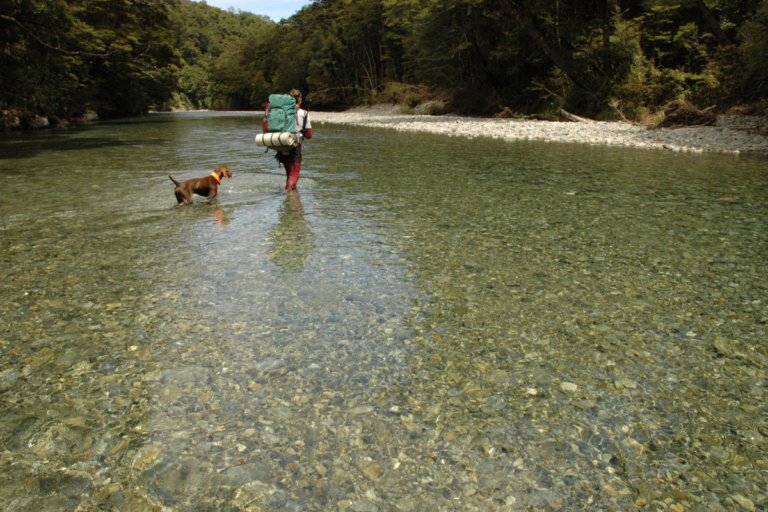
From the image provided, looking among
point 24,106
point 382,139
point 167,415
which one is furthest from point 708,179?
point 24,106

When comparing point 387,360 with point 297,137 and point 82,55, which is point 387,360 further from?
point 82,55

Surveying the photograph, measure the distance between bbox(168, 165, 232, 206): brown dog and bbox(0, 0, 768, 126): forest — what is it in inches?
573

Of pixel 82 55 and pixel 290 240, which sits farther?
pixel 82 55

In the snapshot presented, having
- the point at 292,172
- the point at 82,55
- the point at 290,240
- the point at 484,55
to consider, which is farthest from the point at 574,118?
the point at 82,55

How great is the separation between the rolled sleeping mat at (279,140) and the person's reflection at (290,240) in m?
1.03

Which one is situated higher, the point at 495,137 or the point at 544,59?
the point at 544,59

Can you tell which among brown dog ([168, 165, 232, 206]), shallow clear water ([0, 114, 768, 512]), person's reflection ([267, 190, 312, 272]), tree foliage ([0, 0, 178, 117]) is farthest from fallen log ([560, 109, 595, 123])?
tree foliage ([0, 0, 178, 117])

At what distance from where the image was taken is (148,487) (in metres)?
2.48

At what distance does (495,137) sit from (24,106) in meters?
27.5

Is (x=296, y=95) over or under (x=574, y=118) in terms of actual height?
over

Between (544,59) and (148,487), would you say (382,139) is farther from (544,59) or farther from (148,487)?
(148,487)

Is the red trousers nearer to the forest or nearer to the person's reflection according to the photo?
the person's reflection

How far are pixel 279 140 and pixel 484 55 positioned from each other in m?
29.2

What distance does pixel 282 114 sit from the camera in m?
8.77
